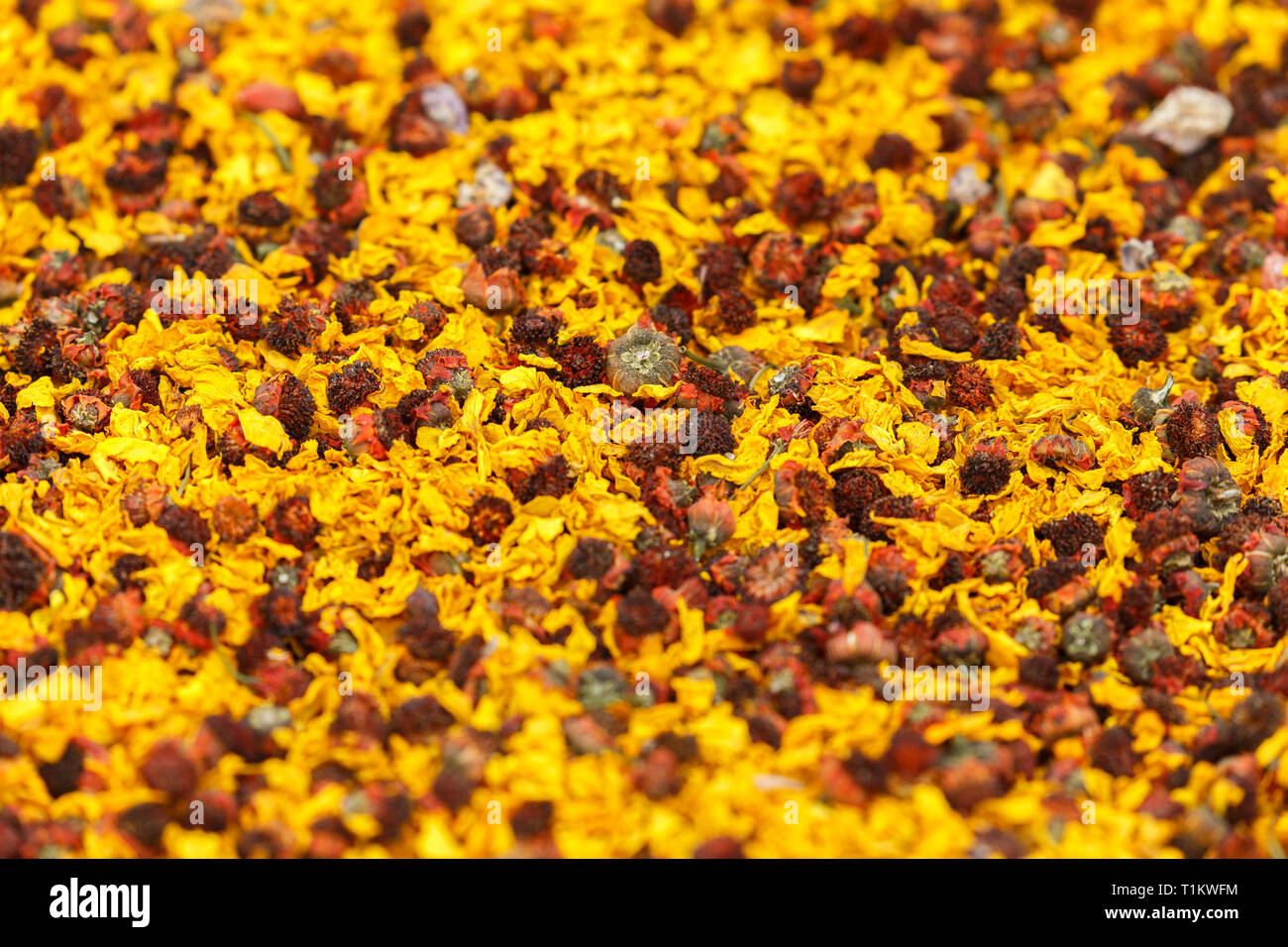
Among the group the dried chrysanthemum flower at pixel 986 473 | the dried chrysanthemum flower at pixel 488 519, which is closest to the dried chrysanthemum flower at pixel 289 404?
the dried chrysanthemum flower at pixel 488 519

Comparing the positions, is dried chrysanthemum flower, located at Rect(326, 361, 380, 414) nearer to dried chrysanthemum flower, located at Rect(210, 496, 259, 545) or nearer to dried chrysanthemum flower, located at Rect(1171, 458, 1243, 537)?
dried chrysanthemum flower, located at Rect(210, 496, 259, 545)

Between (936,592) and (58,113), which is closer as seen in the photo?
(936,592)

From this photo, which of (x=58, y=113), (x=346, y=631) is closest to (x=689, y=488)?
(x=346, y=631)

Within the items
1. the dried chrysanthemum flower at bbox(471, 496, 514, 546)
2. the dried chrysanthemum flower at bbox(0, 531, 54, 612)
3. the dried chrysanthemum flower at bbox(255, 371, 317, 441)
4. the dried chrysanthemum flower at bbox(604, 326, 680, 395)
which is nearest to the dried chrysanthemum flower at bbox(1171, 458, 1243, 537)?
the dried chrysanthemum flower at bbox(604, 326, 680, 395)

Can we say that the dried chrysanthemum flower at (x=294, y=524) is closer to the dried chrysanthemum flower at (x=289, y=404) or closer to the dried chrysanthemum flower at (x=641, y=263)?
the dried chrysanthemum flower at (x=289, y=404)
